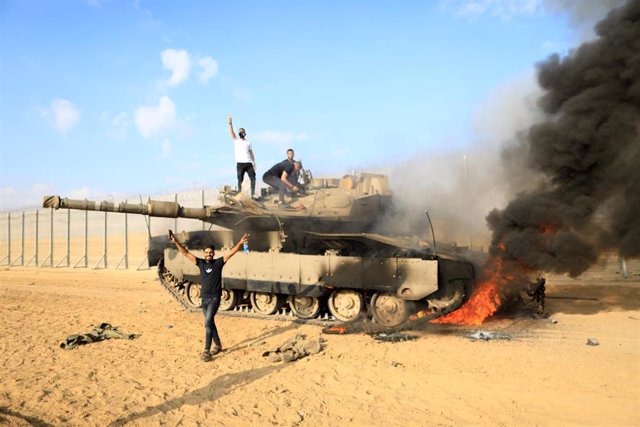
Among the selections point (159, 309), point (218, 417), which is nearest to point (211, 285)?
point (218, 417)

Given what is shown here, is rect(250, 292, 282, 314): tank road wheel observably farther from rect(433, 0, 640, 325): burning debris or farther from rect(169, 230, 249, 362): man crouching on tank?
rect(433, 0, 640, 325): burning debris

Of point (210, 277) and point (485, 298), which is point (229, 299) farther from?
point (485, 298)

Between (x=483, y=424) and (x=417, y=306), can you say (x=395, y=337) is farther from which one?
(x=483, y=424)

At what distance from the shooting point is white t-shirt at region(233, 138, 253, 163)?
38.5 feet

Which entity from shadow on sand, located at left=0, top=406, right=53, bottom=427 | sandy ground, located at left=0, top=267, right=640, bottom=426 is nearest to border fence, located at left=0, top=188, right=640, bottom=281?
sandy ground, located at left=0, top=267, right=640, bottom=426

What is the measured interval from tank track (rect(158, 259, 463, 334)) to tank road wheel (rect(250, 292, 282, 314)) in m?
0.14

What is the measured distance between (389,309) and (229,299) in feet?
13.2

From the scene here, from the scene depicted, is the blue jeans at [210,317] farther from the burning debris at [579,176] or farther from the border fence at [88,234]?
the border fence at [88,234]

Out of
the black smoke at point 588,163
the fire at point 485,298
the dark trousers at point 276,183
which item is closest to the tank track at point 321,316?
the fire at point 485,298

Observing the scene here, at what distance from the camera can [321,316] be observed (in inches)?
431

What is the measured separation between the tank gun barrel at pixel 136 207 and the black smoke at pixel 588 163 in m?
6.17

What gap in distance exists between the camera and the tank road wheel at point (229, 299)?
38.8 feet

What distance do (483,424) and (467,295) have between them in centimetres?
486

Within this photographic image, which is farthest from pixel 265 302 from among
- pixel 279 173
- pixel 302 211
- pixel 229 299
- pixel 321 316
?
pixel 279 173
